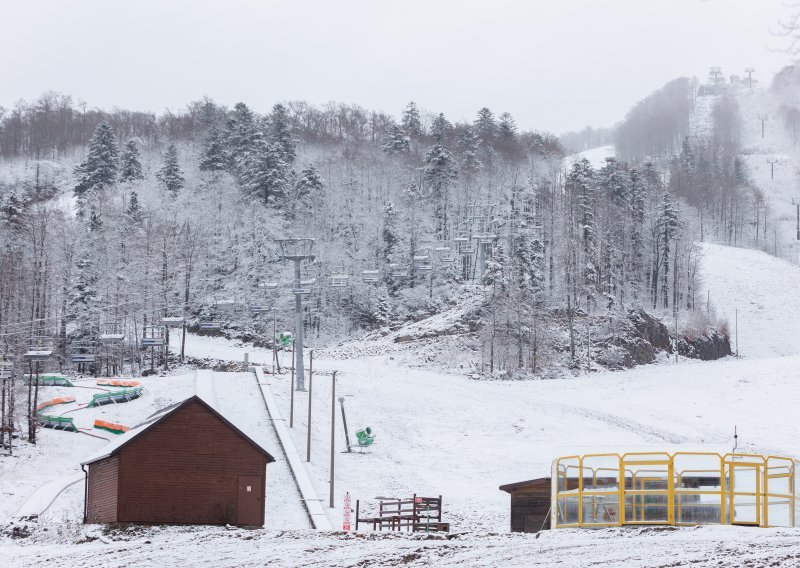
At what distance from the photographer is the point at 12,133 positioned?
158 m

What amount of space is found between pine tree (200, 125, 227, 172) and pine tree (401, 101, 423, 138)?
96.1 ft

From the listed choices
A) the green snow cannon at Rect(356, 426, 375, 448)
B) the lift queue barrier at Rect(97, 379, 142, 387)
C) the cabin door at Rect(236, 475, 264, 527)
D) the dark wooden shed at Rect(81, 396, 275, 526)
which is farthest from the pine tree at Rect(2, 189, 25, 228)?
the cabin door at Rect(236, 475, 264, 527)

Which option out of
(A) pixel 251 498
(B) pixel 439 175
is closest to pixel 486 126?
(B) pixel 439 175

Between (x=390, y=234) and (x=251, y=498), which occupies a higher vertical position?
(x=390, y=234)

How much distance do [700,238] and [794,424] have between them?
99290 mm

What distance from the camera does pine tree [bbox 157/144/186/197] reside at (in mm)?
122250

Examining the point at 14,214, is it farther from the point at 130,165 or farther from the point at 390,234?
the point at 390,234

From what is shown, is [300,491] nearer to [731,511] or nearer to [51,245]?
[731,511]

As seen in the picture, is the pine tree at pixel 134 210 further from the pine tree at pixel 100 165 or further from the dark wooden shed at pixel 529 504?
the dark wooden shed at pixel 529 504

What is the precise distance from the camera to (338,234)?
117062mm

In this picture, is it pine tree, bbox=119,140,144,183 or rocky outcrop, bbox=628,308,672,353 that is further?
pine tree, bbox=119,140,144,183

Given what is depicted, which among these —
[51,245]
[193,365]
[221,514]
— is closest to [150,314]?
[193,365]

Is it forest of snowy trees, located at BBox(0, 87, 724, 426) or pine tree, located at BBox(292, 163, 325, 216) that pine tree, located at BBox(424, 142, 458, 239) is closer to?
forest of snowy trees, located at BBox(0, 87, 724, 426)

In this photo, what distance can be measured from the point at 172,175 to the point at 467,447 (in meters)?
76.7
